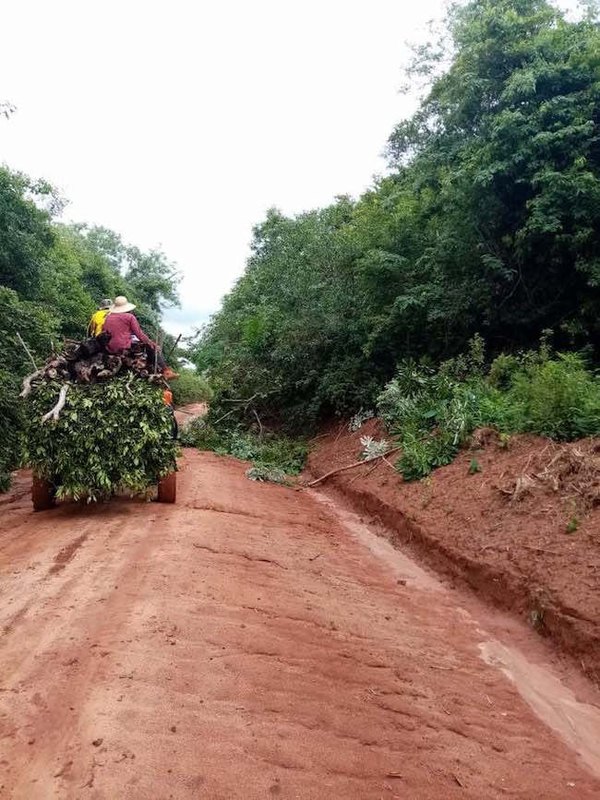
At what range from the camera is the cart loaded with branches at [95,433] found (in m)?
6.56

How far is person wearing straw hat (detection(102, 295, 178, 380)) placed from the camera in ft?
25.4

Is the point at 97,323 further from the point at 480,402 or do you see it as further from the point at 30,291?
the point at 30,291

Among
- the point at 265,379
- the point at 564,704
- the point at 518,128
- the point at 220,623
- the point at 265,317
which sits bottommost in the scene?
the point at 564,704

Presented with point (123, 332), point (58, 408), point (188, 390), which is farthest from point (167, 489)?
point (188, 390)

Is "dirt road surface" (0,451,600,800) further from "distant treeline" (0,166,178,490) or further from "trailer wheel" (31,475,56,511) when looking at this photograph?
"distant treeline" (0,166,178,490)

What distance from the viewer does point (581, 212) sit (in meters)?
9.65

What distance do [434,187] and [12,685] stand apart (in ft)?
46.0

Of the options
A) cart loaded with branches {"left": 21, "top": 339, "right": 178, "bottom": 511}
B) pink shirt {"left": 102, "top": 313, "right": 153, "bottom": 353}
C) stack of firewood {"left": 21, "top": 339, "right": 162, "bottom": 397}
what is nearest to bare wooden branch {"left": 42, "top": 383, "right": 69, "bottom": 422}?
cart loaded with branches {"left": 21, "top": 339, "right": 178, "bottom": 511}

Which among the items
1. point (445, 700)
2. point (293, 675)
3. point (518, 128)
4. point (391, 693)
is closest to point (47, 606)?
point (293, 675)

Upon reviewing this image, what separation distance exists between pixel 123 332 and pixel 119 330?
6cm

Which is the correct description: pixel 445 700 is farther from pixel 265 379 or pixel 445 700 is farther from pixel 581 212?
pixel 265 379

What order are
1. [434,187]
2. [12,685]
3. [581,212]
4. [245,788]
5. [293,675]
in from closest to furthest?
[245,788] < [12,685] < [293,675] < [581,212] < [434,187]

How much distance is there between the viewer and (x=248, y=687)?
3.17 m

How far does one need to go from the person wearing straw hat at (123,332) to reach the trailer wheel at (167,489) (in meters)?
1.43
